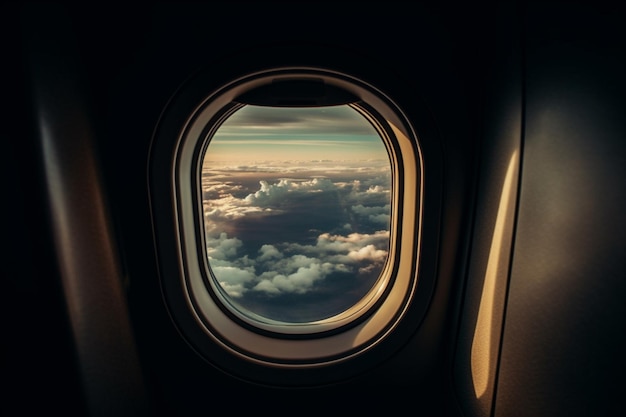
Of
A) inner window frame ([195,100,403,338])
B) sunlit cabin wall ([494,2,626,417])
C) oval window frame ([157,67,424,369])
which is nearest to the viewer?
sunlit cabin wall ([494,2,626,417])

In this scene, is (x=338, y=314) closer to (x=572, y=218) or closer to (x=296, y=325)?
(x=296, y=325)

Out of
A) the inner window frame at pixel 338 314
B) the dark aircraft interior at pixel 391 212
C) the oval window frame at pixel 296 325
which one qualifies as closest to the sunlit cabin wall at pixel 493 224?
the dark aircraft interior at pixel 391 212

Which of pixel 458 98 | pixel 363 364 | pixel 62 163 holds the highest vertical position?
pixel 458 98

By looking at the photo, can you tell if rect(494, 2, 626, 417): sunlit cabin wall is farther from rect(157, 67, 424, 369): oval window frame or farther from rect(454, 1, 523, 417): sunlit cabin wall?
rect(157, 67, 424, 369): oval window frame

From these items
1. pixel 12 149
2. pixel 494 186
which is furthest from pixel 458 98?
pixel 12 149

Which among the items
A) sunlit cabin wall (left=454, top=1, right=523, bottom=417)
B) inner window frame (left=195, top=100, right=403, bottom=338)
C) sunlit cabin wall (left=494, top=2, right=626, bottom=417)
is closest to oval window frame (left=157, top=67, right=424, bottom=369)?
inner window frame (left=195, top=100, right=403, bottom=338)

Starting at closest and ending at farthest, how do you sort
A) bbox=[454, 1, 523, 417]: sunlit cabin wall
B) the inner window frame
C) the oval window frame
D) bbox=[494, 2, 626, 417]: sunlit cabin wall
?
bbox=[494, 2, 626, 417]: sunlit cabin wall → bbox=[454, 1, 523, 417]: sunlit cabin wall → the oval window frame → the inner window frame

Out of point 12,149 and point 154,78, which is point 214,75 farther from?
point 12,149
